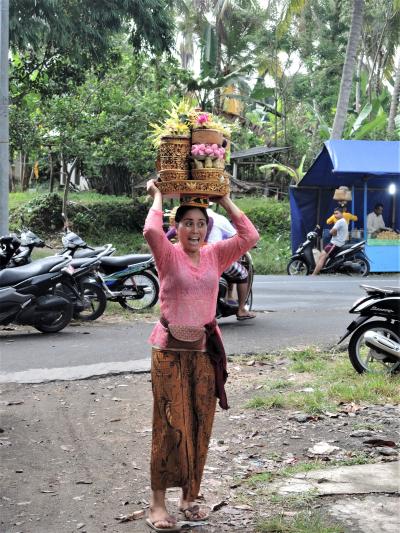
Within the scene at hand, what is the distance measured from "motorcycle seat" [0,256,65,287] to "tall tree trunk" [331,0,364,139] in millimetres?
13600

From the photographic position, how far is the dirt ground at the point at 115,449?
425cm

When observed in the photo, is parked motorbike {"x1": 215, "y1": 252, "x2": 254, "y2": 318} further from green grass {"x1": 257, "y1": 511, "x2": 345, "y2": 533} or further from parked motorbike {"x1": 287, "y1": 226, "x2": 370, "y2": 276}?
parked motorbike {"x1": 287, "y1": 226, "x2": 370, "y2": 276}

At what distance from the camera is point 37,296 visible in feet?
30.9

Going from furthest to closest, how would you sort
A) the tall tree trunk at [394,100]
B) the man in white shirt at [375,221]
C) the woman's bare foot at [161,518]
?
the tall tree trunk at [394,100], the man in white shirt at [375,221], the woman's bare foot at [161,518]

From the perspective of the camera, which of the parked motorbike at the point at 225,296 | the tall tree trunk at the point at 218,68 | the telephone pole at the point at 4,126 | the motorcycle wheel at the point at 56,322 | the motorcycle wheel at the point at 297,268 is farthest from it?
the tall tree trunk at the point at 218,68

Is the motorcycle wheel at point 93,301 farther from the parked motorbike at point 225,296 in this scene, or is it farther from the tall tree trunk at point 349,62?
the tall tree trunk at point 349,62

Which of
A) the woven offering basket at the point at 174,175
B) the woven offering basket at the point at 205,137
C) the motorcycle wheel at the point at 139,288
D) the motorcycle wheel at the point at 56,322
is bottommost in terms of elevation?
the motorcycle wheel at the point at 56,322

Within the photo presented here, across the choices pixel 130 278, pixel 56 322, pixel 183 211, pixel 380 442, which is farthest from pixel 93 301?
pixel 183 211

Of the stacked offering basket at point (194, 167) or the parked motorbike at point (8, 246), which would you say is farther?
the parked motorbike at point (8, 246)

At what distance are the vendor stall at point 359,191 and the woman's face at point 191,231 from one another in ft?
47.8

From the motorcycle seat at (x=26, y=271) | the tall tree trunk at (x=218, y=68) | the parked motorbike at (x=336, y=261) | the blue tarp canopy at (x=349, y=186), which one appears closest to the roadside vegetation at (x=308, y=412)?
the motorcycle seat at (x=26, y=271)

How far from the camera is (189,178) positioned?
428cm

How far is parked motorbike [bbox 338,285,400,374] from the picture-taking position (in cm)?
693

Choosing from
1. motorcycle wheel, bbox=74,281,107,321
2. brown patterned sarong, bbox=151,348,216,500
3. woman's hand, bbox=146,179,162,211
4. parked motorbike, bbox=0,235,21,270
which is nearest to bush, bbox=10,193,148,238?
motorcycle wheel, bbox=74,281,107,321
